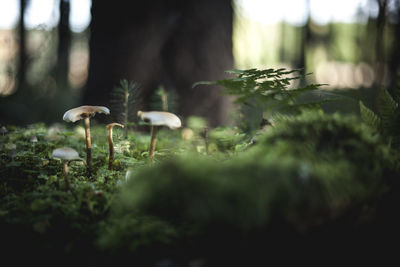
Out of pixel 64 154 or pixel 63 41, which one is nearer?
pixel 64 154

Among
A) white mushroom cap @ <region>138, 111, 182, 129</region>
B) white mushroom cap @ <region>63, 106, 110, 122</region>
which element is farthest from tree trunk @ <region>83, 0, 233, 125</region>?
white mushroom cap @ <region>138, 111, 182, 129</region>

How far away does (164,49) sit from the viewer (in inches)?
201

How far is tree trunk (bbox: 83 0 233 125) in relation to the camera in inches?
190

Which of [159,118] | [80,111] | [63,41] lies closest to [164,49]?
[80,111]

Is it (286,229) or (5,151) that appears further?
(5,151)

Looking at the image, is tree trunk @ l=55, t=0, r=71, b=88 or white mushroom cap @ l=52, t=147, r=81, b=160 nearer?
white mushroom cap @ l=52, t=147, r=81, b=160

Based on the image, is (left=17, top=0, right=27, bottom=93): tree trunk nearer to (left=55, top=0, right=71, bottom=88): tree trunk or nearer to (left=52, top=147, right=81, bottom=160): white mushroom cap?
(left=55, top=0, right=71, bottom=88): tree trunk

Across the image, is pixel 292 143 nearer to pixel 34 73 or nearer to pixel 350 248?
pixel 350 248

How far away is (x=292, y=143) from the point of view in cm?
138

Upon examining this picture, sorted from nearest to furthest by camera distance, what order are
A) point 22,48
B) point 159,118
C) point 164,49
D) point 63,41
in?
point 159,118 < point 164,49 < point 22,48 < point 63,41

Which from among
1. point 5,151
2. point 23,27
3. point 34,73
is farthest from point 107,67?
point 34,73

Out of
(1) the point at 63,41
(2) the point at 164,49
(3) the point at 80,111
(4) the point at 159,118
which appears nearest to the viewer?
(4) the point at 159,118

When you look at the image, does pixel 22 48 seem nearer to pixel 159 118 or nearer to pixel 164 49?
pixel 164 49

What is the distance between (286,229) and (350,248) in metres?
0.43
